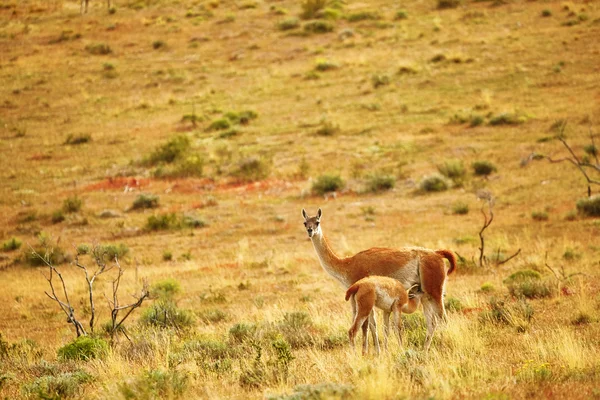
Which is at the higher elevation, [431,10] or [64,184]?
[431,10]

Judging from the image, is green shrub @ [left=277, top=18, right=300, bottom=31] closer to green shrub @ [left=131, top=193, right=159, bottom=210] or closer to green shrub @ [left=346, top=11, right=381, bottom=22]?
green shrub @ [left=346, top=11, right=381, bottom=22]

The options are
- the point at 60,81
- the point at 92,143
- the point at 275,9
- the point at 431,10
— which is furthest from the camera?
the point at 275,9

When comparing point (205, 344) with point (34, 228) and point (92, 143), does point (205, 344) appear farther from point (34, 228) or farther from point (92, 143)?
point (92, 143)

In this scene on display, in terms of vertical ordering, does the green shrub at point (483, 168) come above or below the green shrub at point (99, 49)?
below

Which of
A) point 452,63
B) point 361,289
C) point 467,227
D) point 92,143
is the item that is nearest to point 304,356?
point 361,289

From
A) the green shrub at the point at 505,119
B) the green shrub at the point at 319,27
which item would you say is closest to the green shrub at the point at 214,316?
the green shrub at the point at 505,119

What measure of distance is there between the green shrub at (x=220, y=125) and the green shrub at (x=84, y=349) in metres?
27.7

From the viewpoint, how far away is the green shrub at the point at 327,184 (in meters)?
27.1

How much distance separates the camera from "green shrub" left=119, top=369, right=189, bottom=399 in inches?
273

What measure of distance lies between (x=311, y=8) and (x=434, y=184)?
36.3m

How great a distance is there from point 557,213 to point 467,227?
9.77ft

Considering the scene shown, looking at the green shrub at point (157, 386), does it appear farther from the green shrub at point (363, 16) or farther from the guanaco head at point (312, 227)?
the green shrub at point (363, 16)

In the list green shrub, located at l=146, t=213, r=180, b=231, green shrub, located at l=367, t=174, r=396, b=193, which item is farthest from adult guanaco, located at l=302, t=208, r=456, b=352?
green shrub, located at l=367, t=174, r=396, b=193

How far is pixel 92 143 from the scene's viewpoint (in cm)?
3634
